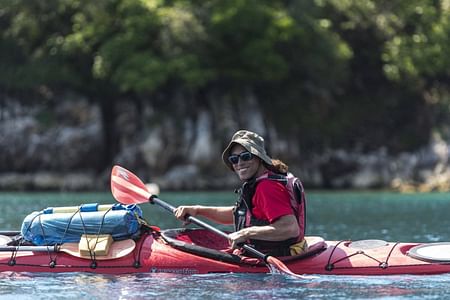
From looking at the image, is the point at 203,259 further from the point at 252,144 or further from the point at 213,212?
Result: the point at 252,144

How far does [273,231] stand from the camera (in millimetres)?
9695

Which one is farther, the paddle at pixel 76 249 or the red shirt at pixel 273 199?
the paddle at pixel 76 249

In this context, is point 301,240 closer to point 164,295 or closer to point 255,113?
point 164,295

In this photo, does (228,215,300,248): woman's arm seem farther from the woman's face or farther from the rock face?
the rock face

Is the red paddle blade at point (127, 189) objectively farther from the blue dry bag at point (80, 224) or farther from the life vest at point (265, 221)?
the life vest at point (265, 221)

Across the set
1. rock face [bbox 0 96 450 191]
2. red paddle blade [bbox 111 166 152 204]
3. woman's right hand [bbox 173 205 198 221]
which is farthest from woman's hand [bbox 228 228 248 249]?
rock face [bbox 0 96 450 191]

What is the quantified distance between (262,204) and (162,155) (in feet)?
96.1

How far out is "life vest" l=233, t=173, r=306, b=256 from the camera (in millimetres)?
9773

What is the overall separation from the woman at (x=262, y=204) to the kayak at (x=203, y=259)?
9.0 inches

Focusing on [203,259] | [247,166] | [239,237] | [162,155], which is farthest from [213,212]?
[162,155]

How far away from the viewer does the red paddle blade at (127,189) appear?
11.6m

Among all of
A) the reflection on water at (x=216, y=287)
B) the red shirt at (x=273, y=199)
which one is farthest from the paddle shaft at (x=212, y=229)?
the red shirt at (x=273, y=199)

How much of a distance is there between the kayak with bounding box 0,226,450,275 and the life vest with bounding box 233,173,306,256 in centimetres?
16

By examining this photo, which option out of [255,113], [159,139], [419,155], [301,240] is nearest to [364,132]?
[419,155]
